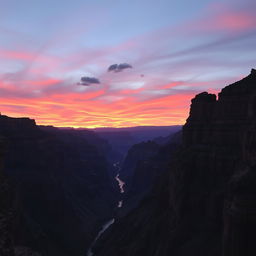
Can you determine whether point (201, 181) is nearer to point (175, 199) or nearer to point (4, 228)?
point (175, 199)

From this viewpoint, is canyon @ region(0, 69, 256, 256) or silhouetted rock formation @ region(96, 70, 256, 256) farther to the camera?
silhouetted rock formation @ region(96, 70, 256, 256)

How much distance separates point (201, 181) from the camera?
2235 inches

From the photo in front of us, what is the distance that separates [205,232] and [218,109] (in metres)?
21.7

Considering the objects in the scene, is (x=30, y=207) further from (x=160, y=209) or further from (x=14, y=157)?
(x=160, y=209)

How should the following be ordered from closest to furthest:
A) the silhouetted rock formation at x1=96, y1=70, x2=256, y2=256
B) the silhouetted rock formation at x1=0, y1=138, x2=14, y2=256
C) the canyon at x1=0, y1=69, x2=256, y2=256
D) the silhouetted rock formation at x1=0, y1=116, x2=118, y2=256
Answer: the silhouetted rock formation at x1=0, y1=138, x2=14, y2=256, the canyon at x1=0, y1=69, x2=256, y2=256, the silhouetted rock formation at x1=96, y1=70, x2=256, y2=256, the silhouetted rock formation at x1=0, y1=116, x2=118, y2=256

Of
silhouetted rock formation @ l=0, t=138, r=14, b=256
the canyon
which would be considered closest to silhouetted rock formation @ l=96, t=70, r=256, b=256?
the canyon

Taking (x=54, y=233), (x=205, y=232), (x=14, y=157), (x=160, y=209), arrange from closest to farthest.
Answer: (x=205, y=232) < (x=160, y=209) < (x=54, y=233) < (x=14, y=157)

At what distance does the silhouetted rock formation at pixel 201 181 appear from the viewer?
48.0 meters

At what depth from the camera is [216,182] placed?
179 ft

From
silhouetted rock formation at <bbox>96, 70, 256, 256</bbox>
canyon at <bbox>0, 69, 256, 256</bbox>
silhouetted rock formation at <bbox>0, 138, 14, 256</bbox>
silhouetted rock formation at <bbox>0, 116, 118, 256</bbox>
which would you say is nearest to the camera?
silhouetted rock formation at <bbox>0, 138, 14, 256</bbox>

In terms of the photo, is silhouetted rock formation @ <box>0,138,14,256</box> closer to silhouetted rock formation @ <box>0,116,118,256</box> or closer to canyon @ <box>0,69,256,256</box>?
canyon @ <box>0,69,256,256</box>

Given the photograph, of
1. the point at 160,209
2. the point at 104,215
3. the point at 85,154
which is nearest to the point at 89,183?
the point at 104,215

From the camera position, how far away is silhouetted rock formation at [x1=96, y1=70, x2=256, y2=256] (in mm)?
48031

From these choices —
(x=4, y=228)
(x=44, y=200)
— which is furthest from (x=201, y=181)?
(x=44, y=200)
